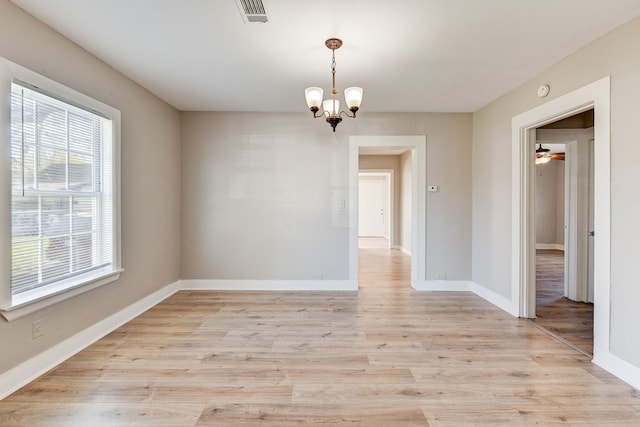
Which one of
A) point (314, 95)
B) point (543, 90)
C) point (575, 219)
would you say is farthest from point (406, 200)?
point (314, 95)

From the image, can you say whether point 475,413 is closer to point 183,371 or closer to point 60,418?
point 183,371

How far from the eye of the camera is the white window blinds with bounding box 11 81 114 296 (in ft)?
6.65

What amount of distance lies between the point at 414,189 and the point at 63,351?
4.18 metres

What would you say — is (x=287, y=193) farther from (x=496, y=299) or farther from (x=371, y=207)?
(x=371, y=207)

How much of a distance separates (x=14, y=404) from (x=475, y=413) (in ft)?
9.10

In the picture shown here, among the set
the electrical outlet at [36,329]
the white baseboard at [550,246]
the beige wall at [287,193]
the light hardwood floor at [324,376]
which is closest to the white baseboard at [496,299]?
the light hardwood floor at [324,376]

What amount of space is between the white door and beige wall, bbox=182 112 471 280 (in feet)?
19.8

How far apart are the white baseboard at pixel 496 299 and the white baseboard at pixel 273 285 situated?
1659 mm

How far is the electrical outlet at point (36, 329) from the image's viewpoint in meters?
2.12

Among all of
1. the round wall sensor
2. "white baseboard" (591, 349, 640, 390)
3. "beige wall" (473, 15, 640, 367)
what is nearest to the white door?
"beige wall" (473, 15, 640, 367)

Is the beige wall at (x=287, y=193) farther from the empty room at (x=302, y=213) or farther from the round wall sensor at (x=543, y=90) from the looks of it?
the round wall sensor at (x=543, y=90)

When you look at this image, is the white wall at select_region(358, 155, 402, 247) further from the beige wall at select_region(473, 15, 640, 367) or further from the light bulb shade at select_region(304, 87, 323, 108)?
the light bulb shade at select_region(304, 87, 323, 108)

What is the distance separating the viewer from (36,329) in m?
2.14

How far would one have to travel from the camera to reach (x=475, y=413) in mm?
1772
